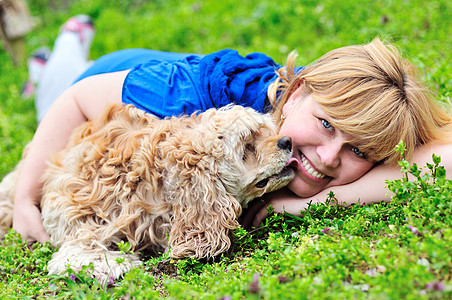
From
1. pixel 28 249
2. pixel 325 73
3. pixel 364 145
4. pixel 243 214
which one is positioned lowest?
pixel 28 249

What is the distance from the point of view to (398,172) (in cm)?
354

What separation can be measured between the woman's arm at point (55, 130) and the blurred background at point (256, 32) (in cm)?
145

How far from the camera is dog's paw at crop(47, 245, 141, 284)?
329 centimetres

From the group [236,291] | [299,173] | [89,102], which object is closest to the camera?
[236,291]

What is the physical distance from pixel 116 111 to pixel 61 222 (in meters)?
1.03

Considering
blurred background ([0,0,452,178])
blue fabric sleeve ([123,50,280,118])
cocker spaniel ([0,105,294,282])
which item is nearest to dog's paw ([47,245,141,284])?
cocker spaniel ([0,105,294,282])

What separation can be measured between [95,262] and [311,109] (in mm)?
2036

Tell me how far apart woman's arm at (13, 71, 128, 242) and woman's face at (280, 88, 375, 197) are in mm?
1790

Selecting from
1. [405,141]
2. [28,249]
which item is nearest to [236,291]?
[405,141]

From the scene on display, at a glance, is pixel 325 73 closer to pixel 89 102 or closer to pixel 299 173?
pixel 299 173

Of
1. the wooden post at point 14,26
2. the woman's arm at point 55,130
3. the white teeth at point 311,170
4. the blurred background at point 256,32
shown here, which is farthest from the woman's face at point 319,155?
the wooden post at point 14,26

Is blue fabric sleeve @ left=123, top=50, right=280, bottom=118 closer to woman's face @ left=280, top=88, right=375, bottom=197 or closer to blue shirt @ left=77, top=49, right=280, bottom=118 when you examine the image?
blue shirt @ left=77, top=49, right=280, bottom=118

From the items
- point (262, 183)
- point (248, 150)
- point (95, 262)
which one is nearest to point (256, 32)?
point (248, 150)

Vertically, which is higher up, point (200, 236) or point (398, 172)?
point (398, 172)
